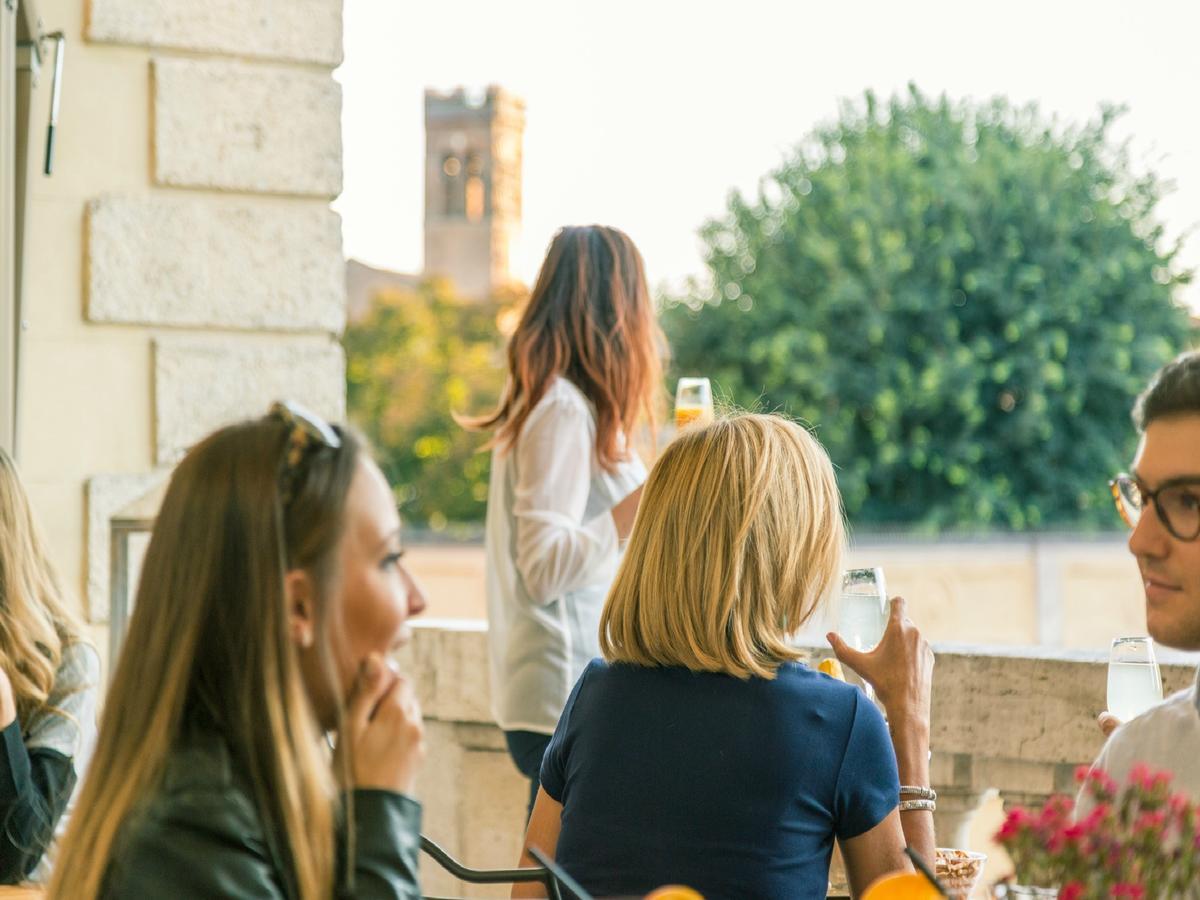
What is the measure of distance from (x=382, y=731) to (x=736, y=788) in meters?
0.66

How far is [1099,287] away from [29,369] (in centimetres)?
2742

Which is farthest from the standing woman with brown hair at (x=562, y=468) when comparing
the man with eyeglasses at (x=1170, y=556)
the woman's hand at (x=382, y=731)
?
the woman's hand at (x=382, y=731)

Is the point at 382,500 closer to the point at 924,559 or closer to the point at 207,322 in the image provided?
the point at 207,322

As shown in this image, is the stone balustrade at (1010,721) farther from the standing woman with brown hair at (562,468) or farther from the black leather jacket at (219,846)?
the black leather jacket at (219,846)

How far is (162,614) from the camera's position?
1.62 m

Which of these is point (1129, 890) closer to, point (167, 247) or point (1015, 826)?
point (1015, 826)

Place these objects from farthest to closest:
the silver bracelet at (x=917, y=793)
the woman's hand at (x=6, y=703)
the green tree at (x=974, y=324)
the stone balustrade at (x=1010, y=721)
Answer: the green tree at (x=974, y=324)
the stone balustrade at (x=1010, y=721)
the woman's hand at (x=6, y=703)
the silver bracelet at (x=917, y=793)

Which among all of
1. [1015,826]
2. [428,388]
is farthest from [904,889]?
[428,388]

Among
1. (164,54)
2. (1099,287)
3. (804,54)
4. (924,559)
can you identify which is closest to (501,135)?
(804,54)

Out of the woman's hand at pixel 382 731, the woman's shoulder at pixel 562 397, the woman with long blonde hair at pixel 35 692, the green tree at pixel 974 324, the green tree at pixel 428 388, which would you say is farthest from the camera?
the green tree at pixel 428 388

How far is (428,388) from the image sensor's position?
47.2 meters

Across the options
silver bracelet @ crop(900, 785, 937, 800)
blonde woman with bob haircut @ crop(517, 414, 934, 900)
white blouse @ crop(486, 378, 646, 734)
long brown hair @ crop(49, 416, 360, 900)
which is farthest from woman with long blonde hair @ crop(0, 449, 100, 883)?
silver bracelet @ crop(900, 785, 937, 800)

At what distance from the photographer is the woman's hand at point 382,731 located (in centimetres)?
164

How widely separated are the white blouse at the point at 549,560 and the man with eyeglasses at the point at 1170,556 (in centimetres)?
159
